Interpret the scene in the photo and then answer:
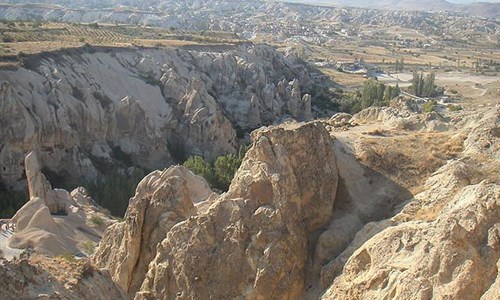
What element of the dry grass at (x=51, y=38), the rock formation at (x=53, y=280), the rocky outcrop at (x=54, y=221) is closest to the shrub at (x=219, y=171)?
the rocky outcrop at (x=54, y=221)

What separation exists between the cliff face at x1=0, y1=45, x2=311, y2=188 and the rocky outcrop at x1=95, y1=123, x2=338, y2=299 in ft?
77.2

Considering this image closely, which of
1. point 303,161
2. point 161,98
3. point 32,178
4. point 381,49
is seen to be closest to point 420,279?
point 303,161

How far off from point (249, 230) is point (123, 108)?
35448 mm

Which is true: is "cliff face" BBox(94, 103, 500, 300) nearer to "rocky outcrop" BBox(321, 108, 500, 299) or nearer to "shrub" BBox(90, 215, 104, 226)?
"rocky outcrop" BBox(321, 108, 500, 299)

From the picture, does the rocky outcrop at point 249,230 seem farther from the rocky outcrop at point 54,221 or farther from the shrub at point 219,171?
the shrub at point 219,171

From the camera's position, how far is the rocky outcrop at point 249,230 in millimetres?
13562

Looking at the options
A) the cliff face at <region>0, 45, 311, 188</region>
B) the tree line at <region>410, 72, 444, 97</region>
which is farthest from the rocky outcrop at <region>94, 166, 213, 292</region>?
the tree line at <region>410, 72, 444, 97</region>

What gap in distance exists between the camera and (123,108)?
1874 inches

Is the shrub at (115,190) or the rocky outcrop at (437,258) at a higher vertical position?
the rocky outcrop at (437,258)

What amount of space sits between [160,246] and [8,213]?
840 inches

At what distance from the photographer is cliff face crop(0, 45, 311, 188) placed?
3991cm

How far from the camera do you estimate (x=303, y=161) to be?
15.9 m

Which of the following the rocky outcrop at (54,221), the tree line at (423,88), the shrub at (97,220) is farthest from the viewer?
the tree line at (423,88)

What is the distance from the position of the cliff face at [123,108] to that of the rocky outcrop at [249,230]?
77.2ft
